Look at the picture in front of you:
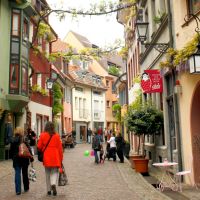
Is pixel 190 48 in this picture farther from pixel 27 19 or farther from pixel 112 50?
pixel 27 19

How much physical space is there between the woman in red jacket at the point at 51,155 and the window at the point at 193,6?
5.30 m

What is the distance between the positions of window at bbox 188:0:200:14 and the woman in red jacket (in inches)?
209

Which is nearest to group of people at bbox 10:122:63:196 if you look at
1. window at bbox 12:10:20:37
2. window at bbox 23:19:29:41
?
window at bbox 12:10:20:37

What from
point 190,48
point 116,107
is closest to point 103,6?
point 190,48

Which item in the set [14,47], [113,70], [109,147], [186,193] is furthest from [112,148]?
[113,70]

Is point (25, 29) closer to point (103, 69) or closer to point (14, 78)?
point (14, 78)

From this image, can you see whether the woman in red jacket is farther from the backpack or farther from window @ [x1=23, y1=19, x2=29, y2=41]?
window @ [x1=23, y1=19, x2=29, y2=41]

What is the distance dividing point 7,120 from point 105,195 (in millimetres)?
13394

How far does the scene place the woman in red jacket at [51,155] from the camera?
9484 mm

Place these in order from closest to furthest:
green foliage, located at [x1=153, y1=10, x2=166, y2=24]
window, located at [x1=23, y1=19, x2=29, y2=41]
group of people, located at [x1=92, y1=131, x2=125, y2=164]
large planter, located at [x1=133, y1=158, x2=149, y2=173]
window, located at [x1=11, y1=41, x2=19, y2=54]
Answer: green foliage, located at [x1=153, y1=10, x2=166, y2=24]
large planter, located at [x1=133, y1=158, x2=149, y2=173]
group of people, located at [x1=92, y1=131, x2=125, y2=164]
window, located at [x1=11, y1=41, x2=19, y2=54]
window, located at [x1=23, y1=19, x2=29, y2=41]

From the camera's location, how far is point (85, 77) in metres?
→ 53.8

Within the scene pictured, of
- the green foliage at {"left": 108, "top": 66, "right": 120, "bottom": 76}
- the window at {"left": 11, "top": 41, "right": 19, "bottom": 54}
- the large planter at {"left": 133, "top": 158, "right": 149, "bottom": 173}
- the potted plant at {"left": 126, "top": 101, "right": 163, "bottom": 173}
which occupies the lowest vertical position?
the large planter at {"left": 133, "top": 158, "right": 149, "bottom": 173}

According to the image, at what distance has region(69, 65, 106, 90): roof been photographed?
50.6 m

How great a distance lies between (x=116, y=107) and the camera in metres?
42.1
